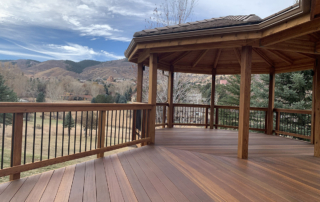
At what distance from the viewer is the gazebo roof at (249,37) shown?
3002 mm

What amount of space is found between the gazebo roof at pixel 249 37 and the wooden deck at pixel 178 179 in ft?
7.26

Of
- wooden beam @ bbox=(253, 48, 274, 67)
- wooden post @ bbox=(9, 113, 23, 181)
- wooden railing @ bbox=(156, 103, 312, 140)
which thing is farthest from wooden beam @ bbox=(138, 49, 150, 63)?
wooden post @ bbox=(9, 113, 23, 181)

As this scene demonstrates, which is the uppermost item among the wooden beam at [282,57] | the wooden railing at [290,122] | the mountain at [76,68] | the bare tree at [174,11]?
the bare tree at [174,11]

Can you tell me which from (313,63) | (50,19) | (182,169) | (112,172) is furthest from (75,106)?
(50,19)

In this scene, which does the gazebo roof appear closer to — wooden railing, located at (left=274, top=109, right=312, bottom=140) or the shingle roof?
the shingle roof

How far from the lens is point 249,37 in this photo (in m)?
3.57

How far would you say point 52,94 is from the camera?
746 inches

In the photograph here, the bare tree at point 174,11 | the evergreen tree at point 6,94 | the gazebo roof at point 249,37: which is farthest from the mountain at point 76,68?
the gazebo roof at point 249,37

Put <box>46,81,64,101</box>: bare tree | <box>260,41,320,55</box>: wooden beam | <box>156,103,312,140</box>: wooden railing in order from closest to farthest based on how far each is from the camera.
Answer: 1. <box>260,41,320,55</box>: wooden beam
2. <box>156,103,312,140</box>: wooden railing
3. <box>46,81,64,101</box>: bare tree

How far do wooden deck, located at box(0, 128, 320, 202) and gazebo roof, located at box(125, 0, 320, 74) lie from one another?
221 centimetres

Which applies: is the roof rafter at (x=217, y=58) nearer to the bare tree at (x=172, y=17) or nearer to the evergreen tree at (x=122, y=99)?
the bare tree at (x=172, y=17)

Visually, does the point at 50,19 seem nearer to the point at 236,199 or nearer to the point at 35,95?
the point at 35,95

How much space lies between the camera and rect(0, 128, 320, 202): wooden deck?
2.28 meters

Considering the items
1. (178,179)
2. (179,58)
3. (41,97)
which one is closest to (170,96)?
(179,58)
